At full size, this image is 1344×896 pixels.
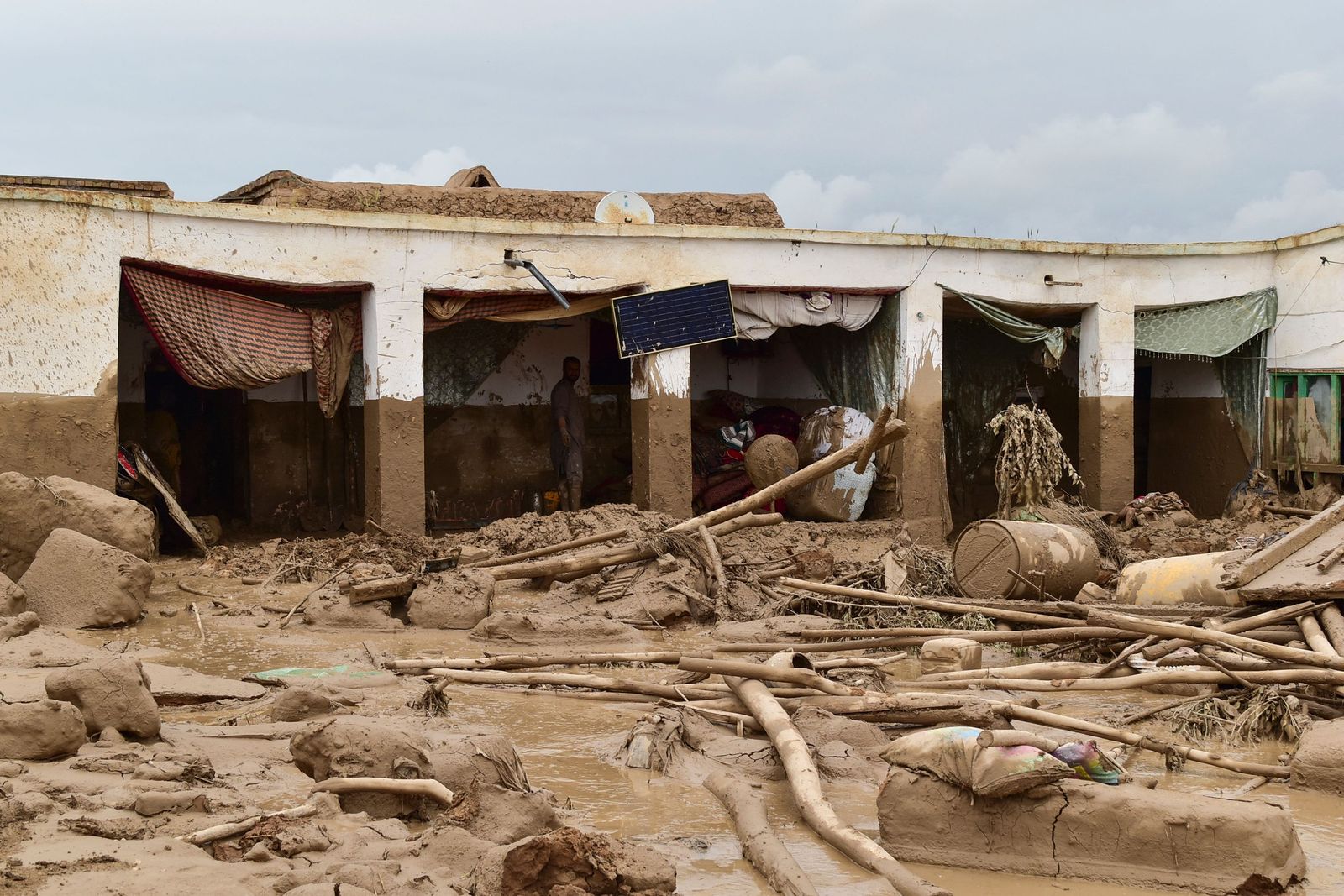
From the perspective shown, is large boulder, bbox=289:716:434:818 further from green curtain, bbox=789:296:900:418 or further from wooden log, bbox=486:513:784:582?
green curtain, bbox=789:296:900:418

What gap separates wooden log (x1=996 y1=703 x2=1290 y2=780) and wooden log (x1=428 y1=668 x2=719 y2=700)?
4.88ft

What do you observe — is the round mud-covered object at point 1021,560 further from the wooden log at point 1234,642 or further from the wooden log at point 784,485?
the wooden log at point 1234,642

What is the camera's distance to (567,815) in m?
5.20

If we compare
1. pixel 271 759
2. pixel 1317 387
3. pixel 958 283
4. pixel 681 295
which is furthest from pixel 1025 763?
pixel 1317 387

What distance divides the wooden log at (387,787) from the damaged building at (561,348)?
761 centimetres

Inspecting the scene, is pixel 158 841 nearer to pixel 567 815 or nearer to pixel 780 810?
pixel 567 815

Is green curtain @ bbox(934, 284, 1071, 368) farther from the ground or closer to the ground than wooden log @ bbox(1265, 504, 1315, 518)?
farther from the ground

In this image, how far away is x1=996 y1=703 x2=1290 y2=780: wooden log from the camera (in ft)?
18.2

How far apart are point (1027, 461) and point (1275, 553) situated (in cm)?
503

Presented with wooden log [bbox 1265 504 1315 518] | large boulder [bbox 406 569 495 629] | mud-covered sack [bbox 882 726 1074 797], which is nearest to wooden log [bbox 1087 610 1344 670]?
mud-covered sack [bbox 882 726 1074 797]

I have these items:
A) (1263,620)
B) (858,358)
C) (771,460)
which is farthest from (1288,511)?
(1263,620)

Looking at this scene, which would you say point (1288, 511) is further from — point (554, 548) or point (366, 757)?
point (366, 757)

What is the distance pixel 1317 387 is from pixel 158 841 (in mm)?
14094

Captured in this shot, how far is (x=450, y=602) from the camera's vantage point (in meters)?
9.54
